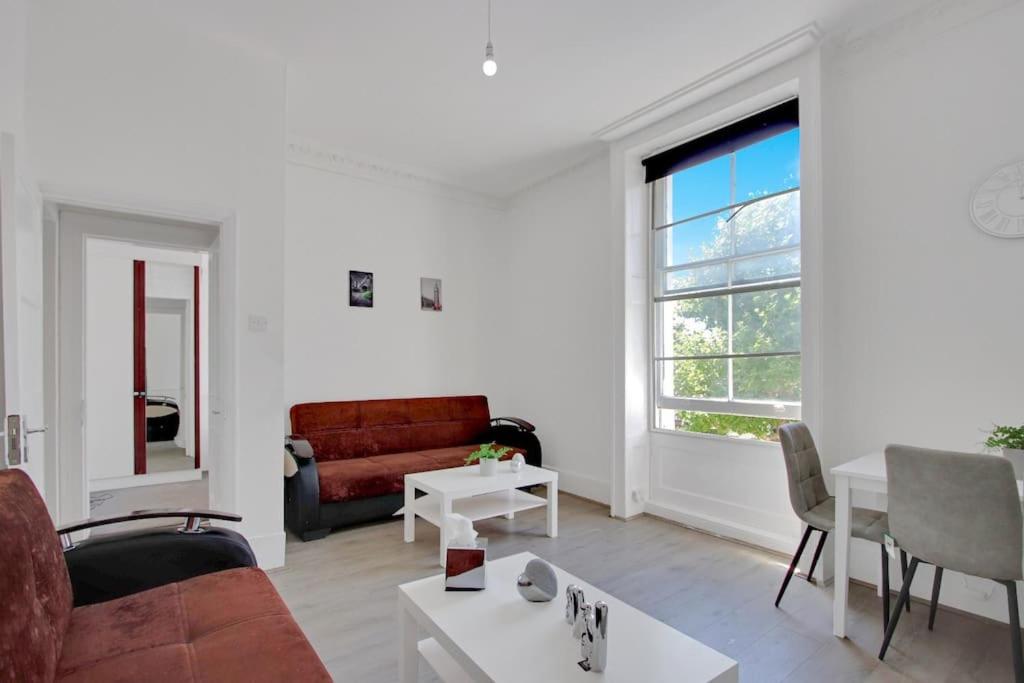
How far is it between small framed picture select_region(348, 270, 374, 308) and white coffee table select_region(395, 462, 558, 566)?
1763 millimetres

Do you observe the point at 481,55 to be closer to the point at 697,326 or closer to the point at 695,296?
the point at 695,296

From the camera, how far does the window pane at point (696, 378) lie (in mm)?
3576

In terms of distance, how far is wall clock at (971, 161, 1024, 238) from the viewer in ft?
7.46

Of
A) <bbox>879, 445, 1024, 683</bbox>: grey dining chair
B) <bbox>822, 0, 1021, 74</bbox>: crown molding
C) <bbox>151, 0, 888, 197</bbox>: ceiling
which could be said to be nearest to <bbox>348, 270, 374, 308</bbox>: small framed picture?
<bbox>151, 0, 888, 197</bbox>: ceiling

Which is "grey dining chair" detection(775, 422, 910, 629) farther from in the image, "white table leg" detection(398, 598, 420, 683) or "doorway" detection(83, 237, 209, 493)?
"doorway" detection(83, 237, 209, 493)

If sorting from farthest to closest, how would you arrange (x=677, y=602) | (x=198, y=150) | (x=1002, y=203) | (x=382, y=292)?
(x=382, y=292)
(x=198, y=150)
(x=677, y=602)
(x=1002, y=203)

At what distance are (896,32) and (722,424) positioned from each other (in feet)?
8.13

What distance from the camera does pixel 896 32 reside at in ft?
8.77

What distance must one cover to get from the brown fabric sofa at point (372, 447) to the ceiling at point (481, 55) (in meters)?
2.33

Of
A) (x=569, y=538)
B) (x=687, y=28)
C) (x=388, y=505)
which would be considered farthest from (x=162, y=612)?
(x=687, y=28)

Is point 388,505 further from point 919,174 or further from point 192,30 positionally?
point 919,174

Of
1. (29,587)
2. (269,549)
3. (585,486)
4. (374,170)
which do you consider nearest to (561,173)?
(374,170)

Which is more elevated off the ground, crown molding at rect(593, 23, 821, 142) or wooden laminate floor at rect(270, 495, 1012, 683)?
crown molding at rect(593, 23, 821, 142)

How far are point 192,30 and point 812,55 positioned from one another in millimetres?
3479
